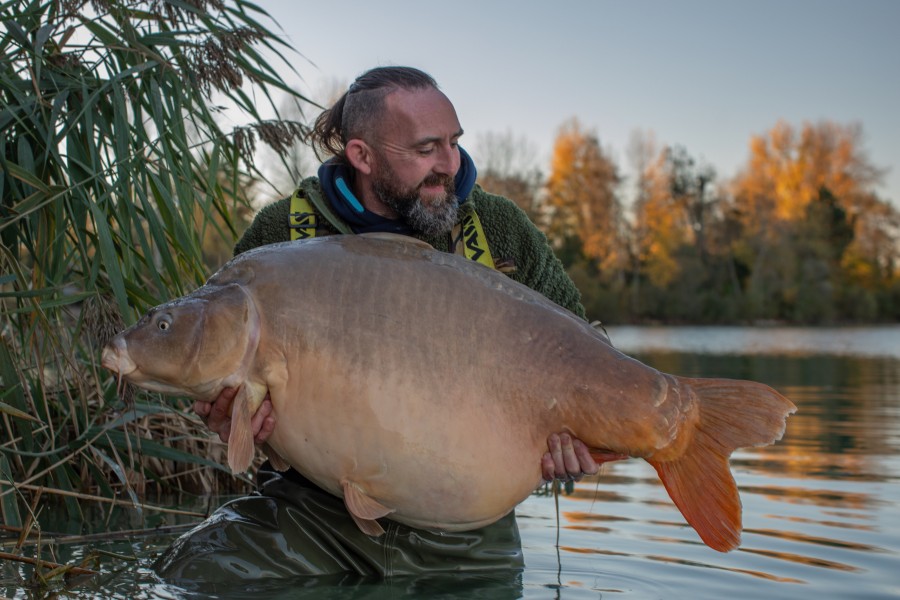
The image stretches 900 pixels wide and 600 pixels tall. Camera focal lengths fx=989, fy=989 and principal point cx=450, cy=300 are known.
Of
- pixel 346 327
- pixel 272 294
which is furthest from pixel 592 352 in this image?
pixel 272 294

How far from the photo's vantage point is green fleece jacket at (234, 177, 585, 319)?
12.1ft

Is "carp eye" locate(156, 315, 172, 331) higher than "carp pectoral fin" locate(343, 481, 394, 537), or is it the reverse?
"carp eye" locate(156, 315, 172, 331)

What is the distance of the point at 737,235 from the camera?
51.0 metres

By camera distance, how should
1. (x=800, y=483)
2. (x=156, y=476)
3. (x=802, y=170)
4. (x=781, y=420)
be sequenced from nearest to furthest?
(x=781, y=420)
(x=156, y=476)
(x=800, y=483)
(x=802, y=170)

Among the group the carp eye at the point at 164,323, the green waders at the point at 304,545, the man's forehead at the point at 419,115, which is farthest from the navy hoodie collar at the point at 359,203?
the carp eye at the point at 164,323

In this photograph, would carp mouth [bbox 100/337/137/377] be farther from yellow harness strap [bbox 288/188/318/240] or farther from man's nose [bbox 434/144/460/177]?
man's nose [bbox 434/144/460/177]

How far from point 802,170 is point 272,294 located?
1997 inches

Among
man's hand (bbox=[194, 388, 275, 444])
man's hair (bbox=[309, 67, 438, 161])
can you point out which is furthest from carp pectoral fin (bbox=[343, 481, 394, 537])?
man's hair (bbox=[309, 67, 438, 161])

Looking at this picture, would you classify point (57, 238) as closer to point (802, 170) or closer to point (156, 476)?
point (156, 476)

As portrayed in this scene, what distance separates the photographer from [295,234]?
356 centimetres

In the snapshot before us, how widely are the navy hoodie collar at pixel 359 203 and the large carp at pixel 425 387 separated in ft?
2.67

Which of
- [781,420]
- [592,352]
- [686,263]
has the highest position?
[592,352]

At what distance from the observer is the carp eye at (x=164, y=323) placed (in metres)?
2.60

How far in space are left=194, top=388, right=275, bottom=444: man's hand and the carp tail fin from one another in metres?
1.05
